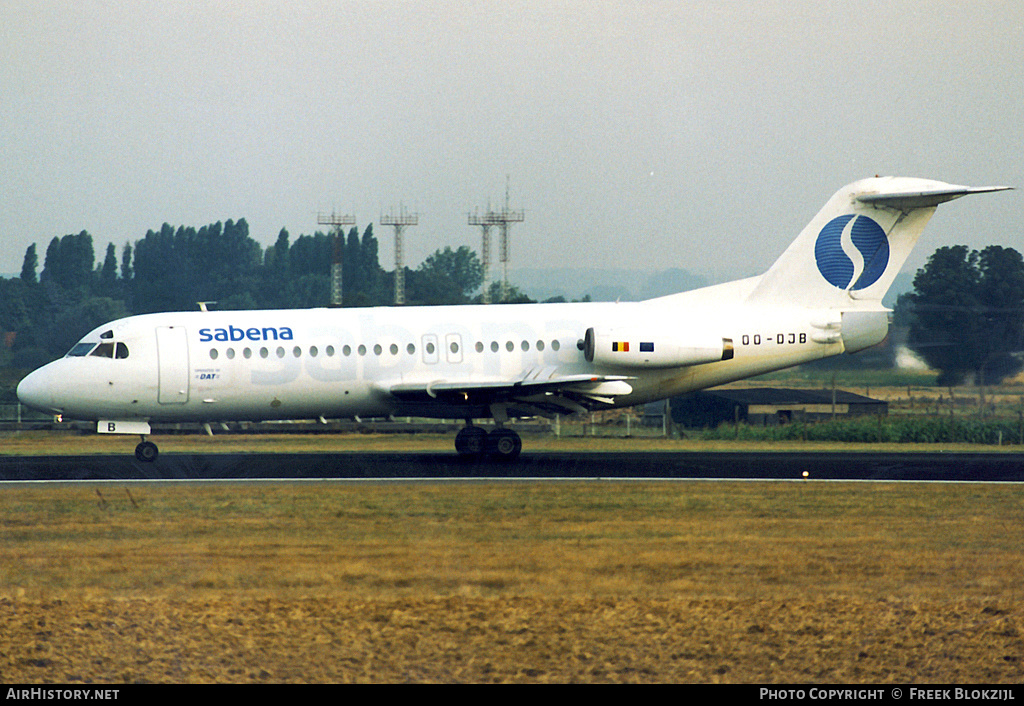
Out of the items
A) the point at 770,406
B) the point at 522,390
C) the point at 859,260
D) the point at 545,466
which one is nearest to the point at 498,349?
the point at 522,390

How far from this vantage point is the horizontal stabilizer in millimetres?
23828

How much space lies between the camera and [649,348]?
2366 centimetres

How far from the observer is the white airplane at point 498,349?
2338cm

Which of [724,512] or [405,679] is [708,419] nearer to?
[724,512]

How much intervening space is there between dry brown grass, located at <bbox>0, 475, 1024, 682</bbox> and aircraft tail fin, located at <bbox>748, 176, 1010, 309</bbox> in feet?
28.4

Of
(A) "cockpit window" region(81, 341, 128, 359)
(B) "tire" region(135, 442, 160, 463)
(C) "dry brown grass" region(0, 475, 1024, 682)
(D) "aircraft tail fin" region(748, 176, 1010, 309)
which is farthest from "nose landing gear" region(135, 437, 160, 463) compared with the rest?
(D) "aircraft tail fin" region(748, 176, 1010, 309)

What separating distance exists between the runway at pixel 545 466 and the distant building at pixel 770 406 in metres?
5.34

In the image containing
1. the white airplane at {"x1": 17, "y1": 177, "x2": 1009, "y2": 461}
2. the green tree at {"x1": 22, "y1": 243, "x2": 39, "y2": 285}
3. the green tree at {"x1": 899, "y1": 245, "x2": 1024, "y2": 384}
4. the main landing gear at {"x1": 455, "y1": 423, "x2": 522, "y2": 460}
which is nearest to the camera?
the white airplane at {"x1": 17, "y1": 177, "x2": 1009, "y2": 461}

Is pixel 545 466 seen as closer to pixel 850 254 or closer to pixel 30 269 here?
pixel 850 254

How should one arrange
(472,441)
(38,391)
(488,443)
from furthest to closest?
(472,441)
(488,443)
(38,391)

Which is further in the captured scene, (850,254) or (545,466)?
(850,254)

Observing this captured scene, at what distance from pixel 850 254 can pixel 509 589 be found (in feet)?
55.3

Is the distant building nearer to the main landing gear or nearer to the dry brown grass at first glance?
Result: the main landing gear

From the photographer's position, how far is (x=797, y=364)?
24969 mm
